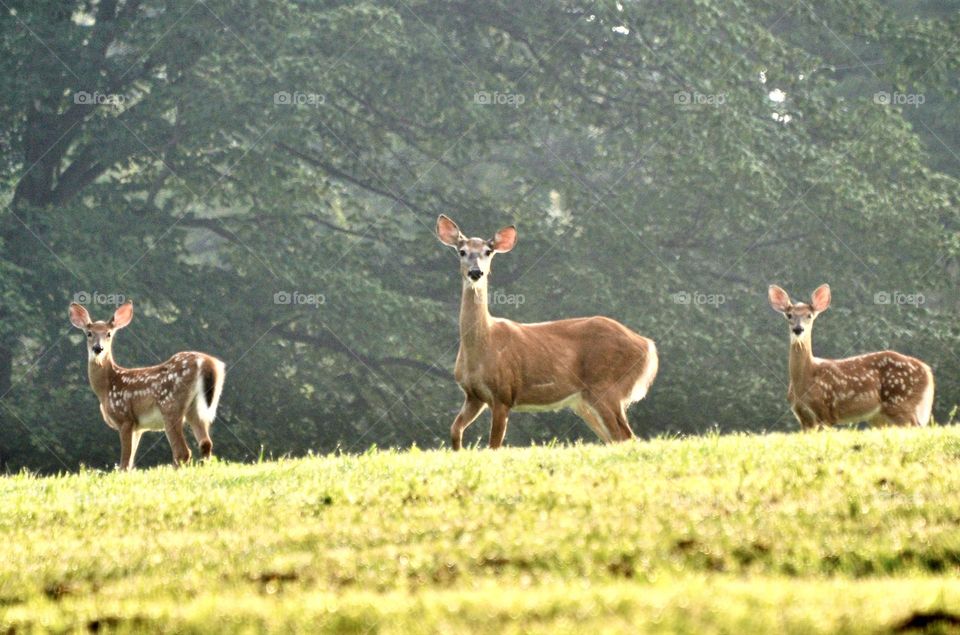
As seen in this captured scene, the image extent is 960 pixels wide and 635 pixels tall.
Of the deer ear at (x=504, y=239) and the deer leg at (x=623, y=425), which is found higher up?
the deer ear at (x=504, y=239)

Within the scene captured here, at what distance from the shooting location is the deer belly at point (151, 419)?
16609 millimetres

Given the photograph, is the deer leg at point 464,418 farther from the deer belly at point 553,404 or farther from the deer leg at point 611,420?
the deer leg at point 611,420

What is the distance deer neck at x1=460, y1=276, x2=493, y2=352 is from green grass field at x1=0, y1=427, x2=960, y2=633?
2556mm

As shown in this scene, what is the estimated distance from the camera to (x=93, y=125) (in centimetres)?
2531

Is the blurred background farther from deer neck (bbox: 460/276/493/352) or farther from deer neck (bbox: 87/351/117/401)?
deer neck (bbox: 460/276/493/352)

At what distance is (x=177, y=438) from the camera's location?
1642 cm

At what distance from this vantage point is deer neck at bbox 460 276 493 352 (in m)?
15.2

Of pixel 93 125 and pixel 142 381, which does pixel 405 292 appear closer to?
pixel 93 125

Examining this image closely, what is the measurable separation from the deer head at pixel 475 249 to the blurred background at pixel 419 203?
852cm

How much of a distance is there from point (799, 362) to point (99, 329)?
7.54m

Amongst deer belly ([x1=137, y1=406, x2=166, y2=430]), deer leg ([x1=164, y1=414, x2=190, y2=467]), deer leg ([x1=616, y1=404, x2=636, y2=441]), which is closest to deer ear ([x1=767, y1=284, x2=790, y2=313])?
deer leg ([x1=616, y1=404, x2=636, y2=441])

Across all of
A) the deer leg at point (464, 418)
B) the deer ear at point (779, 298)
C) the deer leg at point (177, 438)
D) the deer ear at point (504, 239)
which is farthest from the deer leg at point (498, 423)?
the deer ear at point (779, 298)

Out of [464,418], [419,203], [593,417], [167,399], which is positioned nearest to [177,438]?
[167,399]

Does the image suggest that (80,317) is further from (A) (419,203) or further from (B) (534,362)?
(A) (419,203)
